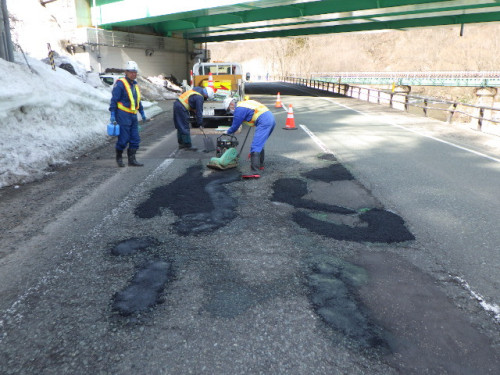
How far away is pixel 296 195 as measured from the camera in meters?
5.54

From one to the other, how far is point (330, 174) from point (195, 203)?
9.16ft

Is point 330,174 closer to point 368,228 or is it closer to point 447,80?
point 368,228

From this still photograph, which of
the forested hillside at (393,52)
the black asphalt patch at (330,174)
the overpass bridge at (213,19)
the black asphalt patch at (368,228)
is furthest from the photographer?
the forested hillside at (393,52)

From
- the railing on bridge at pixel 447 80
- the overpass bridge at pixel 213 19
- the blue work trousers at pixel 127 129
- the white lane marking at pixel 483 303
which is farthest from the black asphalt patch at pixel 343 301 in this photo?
the railing on bridge at pixel 447 80

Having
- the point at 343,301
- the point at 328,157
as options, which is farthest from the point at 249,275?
the point at 328,157

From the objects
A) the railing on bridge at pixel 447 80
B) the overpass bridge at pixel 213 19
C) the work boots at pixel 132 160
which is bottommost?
the work boots at pixel 132 160

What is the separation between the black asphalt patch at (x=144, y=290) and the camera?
2.85 metres

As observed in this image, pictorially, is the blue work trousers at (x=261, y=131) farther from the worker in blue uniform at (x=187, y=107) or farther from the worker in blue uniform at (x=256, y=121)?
the worker in blue uniform at (x=187, y=107)

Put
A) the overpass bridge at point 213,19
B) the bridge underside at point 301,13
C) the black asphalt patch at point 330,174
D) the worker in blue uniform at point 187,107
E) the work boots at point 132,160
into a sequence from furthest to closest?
the overpass bridge at point 213,19, the bridge underside at point 301,13, the worker in blue uniform at point 187,107, the work boots at point 132,160, the black asphalt patch at point 330,174

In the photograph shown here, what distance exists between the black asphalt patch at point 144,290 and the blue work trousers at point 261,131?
12.2 ft

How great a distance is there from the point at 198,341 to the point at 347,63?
108m

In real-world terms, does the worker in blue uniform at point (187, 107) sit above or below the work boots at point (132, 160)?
above

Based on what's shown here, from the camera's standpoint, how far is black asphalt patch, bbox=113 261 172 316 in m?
2.85

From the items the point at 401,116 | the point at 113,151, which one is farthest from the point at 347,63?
the point at 113,151
